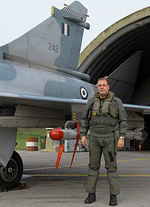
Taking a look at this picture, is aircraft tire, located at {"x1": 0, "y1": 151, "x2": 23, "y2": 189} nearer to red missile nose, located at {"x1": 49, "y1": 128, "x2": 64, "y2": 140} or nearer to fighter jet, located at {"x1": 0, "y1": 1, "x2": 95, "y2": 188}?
fighter jet, located at {"x1": 0, "y1": 1, "x2": 95, "y2": 188}

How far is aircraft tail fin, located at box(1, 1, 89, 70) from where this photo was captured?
24.5ft

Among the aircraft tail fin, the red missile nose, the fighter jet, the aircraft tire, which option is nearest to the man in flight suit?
the red missile nose

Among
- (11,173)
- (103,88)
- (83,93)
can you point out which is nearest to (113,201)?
(103,88)

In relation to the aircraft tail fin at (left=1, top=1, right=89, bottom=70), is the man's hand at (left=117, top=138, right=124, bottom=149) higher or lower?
lower

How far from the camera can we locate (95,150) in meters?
5.31

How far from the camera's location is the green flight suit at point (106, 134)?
5199 millimetres

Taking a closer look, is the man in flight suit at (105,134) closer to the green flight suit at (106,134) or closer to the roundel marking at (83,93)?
the green flight suit at (106,134)

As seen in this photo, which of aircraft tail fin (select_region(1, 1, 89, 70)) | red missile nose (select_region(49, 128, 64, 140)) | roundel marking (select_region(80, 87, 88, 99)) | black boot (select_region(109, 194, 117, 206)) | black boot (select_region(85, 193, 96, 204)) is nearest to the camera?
black boot (select_region(109, 194, 117, 206))

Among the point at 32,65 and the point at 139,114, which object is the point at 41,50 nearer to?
the point at 32,65

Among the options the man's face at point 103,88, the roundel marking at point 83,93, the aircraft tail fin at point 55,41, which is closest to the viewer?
the man's face at point 103,88

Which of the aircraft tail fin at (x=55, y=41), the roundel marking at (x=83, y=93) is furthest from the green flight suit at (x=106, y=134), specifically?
the aircraft tail fin at (x=55, y=41)

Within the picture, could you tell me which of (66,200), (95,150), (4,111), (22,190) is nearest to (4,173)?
(22,190)

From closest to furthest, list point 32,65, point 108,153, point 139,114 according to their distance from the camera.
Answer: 1. point 108,153
2. point 139,114
3. point 32,65

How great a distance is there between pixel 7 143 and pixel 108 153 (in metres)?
2.01
